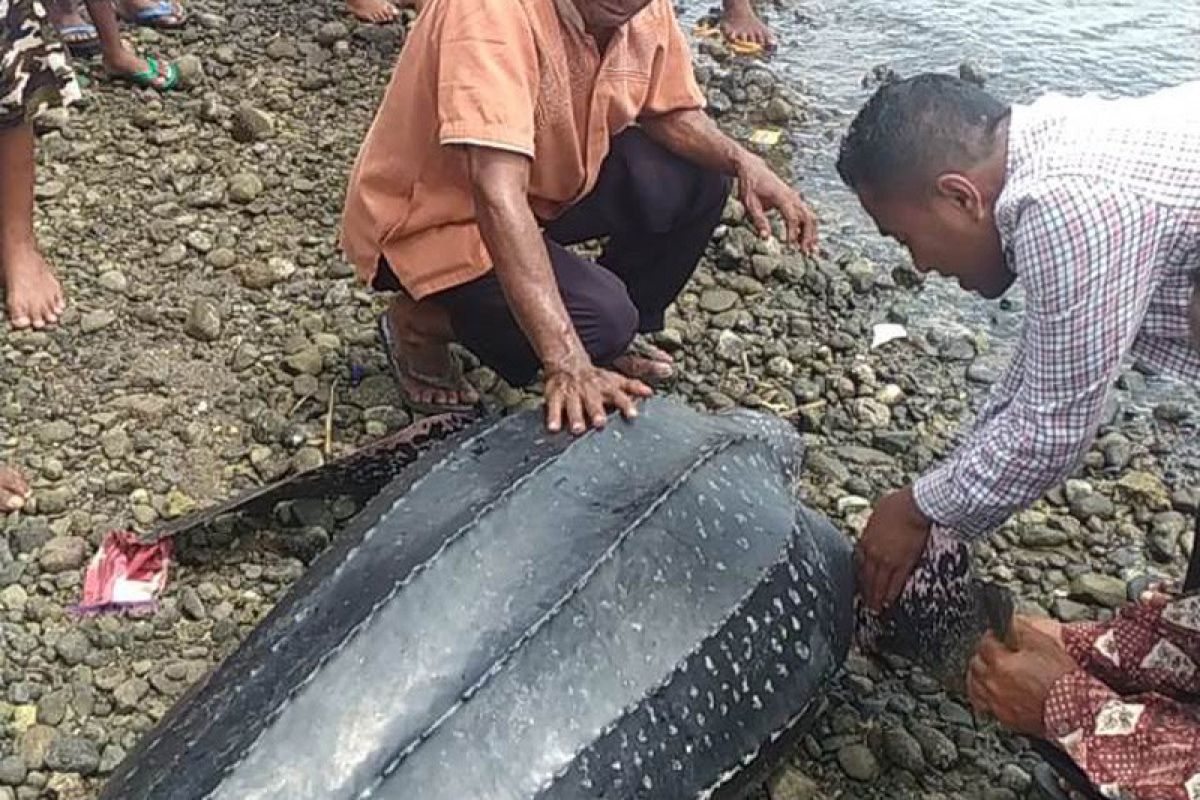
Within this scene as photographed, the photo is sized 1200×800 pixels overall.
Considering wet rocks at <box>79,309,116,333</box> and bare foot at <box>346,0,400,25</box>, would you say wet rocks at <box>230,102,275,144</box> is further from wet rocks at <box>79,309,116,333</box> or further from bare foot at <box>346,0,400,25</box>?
wet rocks at <box>79,309,116,333</box>

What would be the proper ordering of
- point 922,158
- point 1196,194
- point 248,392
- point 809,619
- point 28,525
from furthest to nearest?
1. point 248,392
2. point 28,525
3. point 809,619
4. point 922,158
5. point 1196,194

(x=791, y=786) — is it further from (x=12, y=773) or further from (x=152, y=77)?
(x=152, y=77)

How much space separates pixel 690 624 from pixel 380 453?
0.80m

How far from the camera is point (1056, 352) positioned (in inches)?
75.9

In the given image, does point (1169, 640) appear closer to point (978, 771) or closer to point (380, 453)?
point (978, 771)

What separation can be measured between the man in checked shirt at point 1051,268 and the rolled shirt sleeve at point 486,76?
0.52m

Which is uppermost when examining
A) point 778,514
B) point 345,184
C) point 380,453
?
point 778,514

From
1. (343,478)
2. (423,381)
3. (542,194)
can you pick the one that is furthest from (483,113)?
(423,381)

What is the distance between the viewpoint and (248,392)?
313 centimetres

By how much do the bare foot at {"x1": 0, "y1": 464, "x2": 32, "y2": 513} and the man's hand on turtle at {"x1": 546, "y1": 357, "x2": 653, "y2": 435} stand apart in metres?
1.12

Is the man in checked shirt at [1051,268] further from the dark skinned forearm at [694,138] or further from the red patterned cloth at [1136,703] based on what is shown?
the dark skinned forearm at [694,138]

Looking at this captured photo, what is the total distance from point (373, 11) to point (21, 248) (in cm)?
159

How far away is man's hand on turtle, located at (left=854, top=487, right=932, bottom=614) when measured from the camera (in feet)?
7.33

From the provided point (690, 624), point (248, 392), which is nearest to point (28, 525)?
point (248, 392)
